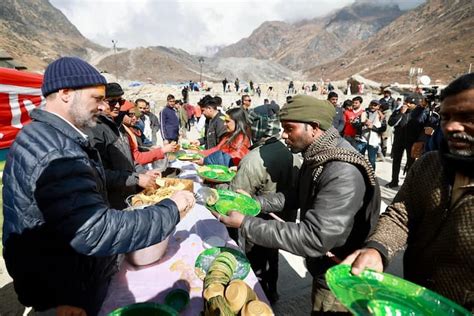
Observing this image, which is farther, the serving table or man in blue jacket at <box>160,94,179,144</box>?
man in blue jacket at <box>160,94,179,144</box>

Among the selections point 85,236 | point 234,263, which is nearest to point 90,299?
point 85,236

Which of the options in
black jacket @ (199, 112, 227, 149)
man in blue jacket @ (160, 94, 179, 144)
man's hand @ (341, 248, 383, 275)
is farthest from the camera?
man in blue jacket @ (160, 94, 179, 144)

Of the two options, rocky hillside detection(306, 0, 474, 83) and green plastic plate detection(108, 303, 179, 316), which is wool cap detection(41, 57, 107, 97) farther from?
rocky hillside detection(306, 0, 474, 83)

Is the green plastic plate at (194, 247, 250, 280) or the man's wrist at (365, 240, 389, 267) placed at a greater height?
the man's wrist at (365, 240, 389, 267)

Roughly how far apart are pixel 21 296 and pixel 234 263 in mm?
1147

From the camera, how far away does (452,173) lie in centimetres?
144

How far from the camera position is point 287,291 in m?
3.50

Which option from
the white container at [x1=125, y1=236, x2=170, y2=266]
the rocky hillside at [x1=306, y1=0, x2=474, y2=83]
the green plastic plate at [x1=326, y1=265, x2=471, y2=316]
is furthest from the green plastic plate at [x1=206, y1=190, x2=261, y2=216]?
the rocky hillside at [x1=306, y1=0, x2=474, y2=83]

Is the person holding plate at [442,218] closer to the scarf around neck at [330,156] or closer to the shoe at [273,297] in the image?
the scarf around neck at [330,156]

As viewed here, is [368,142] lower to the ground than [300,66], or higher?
lower

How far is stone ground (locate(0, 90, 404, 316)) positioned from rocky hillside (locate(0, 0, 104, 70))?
226 ft

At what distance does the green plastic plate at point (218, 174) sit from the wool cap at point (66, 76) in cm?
188

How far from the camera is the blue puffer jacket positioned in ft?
4.06

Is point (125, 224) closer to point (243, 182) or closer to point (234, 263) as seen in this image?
point (234, 263)
